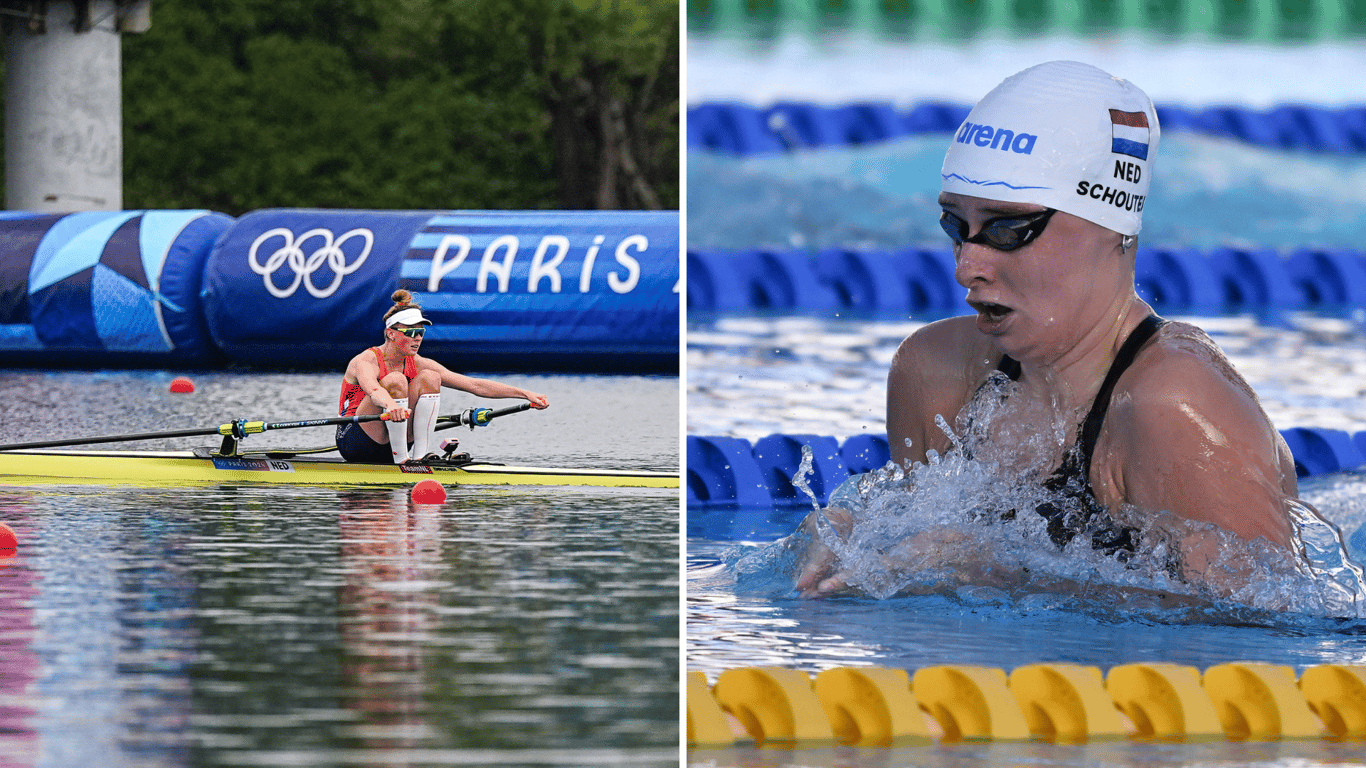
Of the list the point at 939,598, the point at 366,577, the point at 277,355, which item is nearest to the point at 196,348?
the point at 277,355

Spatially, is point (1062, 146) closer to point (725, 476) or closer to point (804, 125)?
point (725, 476)

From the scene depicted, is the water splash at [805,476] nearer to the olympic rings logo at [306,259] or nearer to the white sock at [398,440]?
the white sock at [398,440]

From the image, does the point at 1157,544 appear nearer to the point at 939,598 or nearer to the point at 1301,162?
the point at 939,598

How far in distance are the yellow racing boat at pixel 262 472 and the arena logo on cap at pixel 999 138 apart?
3.33m

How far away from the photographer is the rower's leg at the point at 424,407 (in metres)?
7.66

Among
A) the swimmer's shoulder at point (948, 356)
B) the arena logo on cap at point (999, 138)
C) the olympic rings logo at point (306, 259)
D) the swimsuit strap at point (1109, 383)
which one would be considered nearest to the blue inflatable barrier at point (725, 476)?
the swimmer's shoulder at point (948, 356)

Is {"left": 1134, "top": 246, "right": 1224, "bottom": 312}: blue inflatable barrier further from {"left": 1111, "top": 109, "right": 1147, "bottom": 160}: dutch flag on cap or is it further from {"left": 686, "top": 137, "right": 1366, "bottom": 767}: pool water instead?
{"left": 1111, "top": 109, "right": 1147, "bottom": 160}: dutch flag on cap

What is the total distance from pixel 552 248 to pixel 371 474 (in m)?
5.18

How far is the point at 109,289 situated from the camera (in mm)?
12258

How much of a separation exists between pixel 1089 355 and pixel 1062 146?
0.42 meters

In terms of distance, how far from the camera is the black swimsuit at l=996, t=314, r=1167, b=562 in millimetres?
3514

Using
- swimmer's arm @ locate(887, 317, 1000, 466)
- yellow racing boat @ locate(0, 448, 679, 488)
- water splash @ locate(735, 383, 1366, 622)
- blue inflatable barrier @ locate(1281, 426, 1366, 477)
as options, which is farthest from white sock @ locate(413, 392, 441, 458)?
swimmer's arm @ locate(887, 317, 1000, 466)

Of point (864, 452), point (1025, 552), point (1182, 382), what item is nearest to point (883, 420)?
point (864, 452)

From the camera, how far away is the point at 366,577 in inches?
179
